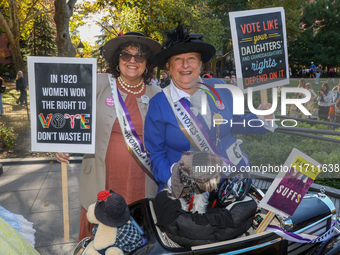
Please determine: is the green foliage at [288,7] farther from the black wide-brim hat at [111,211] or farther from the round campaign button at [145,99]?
the black wide-brim hat at [111,211]

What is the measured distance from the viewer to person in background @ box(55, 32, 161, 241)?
3053mm

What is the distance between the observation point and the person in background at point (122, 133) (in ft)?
10.0

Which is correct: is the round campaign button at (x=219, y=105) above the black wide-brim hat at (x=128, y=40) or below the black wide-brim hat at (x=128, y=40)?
below

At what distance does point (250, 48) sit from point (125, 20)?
51.3ft

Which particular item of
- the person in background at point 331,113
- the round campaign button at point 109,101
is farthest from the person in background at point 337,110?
the round campaign button at point 109,101

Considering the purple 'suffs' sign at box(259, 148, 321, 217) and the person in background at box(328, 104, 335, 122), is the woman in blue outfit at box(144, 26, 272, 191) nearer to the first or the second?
the purple 'suffs' sign at box(259, 148, 321, 217)

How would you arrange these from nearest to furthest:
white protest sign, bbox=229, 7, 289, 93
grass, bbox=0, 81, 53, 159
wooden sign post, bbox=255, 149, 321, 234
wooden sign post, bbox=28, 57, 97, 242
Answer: wooden sign post, bbox=255, 149, 321, 234 < white protest sign, bbox=229, 7, 289, 93 < wooden sign post, bbox=28, 57, 97, 242 < grass, bbox=0, 81, 53, 159

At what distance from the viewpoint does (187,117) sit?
2629 millimetres

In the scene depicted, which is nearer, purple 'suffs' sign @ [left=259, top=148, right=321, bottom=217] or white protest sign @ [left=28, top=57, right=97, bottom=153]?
purple 'suffs' sign @ [left=259, top=148, right=321, bottom=217]

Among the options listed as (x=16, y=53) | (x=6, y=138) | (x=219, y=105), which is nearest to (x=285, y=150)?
(x=219, y=105)

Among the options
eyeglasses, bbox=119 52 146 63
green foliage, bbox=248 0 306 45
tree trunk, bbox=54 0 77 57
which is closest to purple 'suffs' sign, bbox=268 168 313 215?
eyeglasses, bbox=119 52 146 63

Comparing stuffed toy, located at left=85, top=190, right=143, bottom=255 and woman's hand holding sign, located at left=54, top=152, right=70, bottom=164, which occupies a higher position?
woman's hand holding sign, located at left=54, top=152, right=70, bottom=164

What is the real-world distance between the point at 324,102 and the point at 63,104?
31.6 feet

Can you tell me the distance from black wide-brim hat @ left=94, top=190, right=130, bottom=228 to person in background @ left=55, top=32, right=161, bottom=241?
852 millimetres
